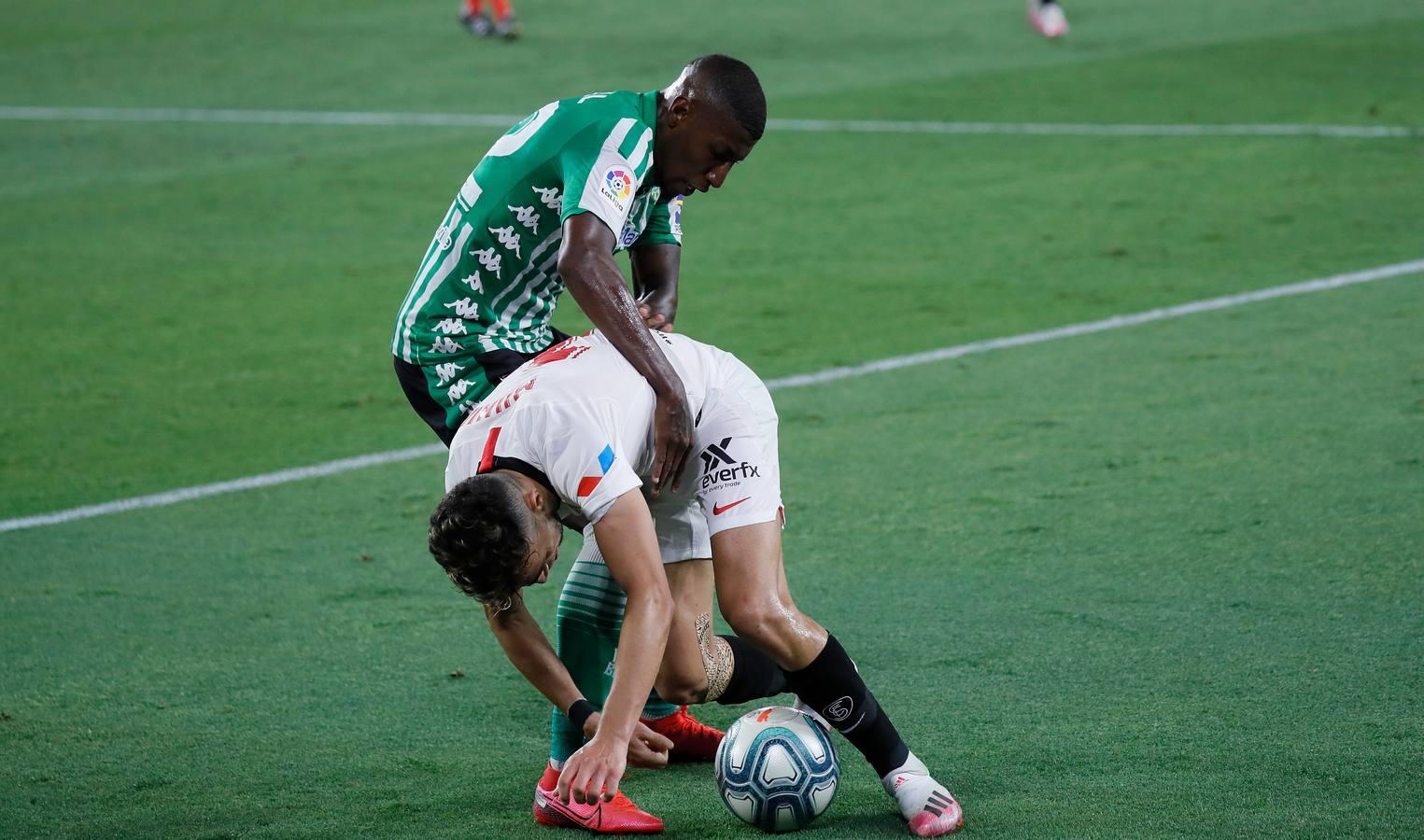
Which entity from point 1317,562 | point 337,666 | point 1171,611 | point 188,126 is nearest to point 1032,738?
point 1171,611

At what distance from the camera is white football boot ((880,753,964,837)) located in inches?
164

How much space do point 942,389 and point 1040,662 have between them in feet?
11.3

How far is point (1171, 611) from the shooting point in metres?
5.64

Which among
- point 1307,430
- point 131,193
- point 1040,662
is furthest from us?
point 131,193

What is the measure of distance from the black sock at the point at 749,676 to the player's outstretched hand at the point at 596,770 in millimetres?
943

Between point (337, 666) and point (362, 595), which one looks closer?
point (337, 666)

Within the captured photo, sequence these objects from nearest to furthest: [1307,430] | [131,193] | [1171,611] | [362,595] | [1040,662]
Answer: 1. [1040,662]
2. [1171,611]
3. [362,595]
4. [1307,430]
5. [131,193]

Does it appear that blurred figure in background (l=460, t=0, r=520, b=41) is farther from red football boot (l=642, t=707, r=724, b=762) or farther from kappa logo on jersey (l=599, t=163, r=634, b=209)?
red football boot (l=642, t=707, r=724, b=762)

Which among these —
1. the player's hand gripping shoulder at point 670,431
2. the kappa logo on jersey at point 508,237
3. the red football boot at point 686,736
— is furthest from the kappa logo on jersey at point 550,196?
the red football boot at point 686,736

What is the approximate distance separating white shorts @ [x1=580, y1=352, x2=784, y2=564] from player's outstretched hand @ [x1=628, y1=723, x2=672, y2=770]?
464mm

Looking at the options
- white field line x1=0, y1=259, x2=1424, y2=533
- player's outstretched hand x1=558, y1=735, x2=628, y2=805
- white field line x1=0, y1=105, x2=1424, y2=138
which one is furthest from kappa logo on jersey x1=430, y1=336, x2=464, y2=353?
white field line x1=0, y1=105, x2=1424, y2=138

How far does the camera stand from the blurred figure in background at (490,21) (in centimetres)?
2084

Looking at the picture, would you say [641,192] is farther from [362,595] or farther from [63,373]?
[63,373]

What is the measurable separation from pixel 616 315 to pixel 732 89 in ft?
2.33
